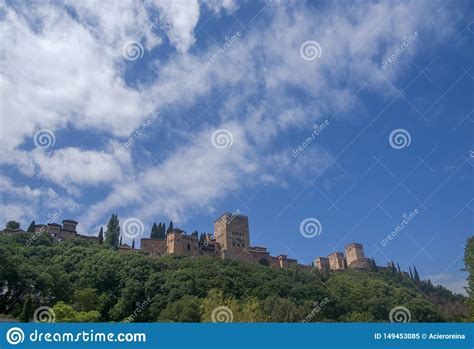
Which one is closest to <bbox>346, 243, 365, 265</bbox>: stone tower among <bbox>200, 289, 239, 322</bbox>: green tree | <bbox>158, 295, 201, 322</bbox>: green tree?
<bbox>158, 295, 201, 322</bbox>: green tree

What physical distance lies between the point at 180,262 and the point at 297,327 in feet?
145

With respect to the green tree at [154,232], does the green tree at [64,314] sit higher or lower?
lower

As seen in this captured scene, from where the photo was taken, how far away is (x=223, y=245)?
71.5 m

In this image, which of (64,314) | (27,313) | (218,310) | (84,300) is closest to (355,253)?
(218,310)

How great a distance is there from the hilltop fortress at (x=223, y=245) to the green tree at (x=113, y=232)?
1.37 m

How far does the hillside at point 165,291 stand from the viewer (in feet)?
105

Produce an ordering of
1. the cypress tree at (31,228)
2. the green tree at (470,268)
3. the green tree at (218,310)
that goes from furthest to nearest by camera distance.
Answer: the cypress tree at (31,228), the green tree at (218,310), the green tree at (470,268)

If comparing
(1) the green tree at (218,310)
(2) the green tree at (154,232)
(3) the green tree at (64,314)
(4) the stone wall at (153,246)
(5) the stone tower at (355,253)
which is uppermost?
(5) the stone tower at (355,253)

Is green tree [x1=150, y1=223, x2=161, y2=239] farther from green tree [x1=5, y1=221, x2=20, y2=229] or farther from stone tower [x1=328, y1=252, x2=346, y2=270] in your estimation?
stone tower [x1=328, y1=252, x2=346, y2=270]

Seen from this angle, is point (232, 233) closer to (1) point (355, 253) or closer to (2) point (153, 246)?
(2) point (153, 246)

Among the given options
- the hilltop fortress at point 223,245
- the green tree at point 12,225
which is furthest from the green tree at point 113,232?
the green tree at point 12,225

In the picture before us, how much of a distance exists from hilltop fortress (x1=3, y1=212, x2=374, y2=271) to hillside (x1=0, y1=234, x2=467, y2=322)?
210 inches

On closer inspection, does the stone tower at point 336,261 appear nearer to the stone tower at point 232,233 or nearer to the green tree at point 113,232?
the stone tower at point 232,233

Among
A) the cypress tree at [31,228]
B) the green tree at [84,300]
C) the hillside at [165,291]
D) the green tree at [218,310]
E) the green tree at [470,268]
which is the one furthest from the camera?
the cypress tree at [31,228]
